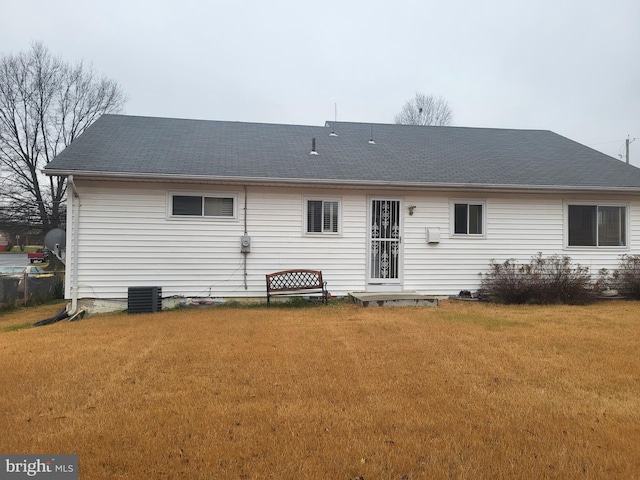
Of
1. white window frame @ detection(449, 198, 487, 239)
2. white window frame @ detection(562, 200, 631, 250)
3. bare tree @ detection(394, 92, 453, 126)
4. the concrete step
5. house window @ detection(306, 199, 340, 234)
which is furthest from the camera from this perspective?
bare tree @ detection(394, 92, 453, 126)

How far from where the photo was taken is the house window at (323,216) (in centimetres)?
916

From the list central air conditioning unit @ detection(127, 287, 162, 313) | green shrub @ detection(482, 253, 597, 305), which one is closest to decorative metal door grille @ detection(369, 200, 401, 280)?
green shrub @ detection(482, 253, 597, 305)

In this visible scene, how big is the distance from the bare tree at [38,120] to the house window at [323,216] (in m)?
16.9

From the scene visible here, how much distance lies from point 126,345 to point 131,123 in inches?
325

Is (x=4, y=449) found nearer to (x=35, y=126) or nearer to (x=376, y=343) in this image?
(x=376, y=343)

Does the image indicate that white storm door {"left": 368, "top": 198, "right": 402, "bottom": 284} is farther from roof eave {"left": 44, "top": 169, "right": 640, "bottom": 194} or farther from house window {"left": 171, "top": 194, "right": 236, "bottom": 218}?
house window {"left": 171, "top": 194, "right": 236, "bottom": 218}

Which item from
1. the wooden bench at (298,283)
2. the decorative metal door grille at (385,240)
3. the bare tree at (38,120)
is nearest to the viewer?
the wooden bench at (298,283)

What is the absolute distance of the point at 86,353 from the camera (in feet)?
16.8

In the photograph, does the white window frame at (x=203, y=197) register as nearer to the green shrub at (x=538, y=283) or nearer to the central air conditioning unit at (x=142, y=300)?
the central air conditioning unit at (x=142, y=300)

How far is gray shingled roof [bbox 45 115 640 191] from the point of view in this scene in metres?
8.70

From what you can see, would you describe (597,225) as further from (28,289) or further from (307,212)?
(28,289)

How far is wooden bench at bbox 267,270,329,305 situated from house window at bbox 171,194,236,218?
1756 mm

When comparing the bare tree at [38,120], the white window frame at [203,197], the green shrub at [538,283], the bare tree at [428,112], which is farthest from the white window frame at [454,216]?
the bare tree at [428,112]

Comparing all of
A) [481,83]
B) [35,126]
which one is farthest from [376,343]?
[481,83]
